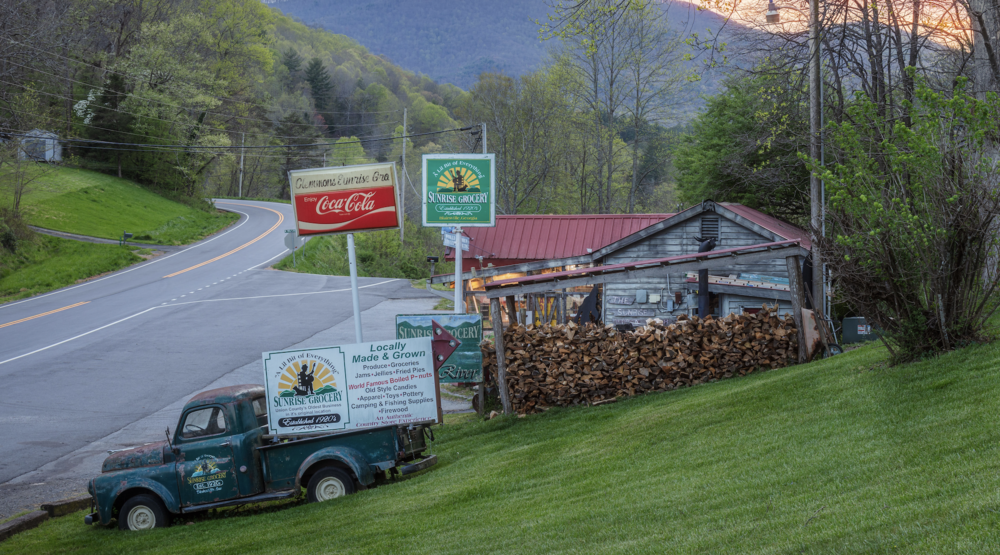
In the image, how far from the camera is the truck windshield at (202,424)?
1098 centimetres

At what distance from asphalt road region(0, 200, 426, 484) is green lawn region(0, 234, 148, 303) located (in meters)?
1.22

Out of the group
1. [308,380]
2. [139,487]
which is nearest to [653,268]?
[308,380]

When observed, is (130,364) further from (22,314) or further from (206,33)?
(206,33)

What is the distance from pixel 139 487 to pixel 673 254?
17.1m

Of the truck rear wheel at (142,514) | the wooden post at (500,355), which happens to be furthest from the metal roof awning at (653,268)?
the truck rear wheel at (142,514)

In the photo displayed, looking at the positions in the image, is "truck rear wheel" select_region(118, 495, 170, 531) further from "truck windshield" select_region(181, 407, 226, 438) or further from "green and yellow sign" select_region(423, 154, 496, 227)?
"green and yellow sign" select_region(423, 154, 496, 227)

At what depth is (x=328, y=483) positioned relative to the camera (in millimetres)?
Result: 10898

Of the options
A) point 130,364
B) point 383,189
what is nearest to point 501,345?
point 383,189

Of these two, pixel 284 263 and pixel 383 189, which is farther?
pixel 284 263

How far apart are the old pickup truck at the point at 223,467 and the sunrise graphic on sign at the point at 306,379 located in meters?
0.74

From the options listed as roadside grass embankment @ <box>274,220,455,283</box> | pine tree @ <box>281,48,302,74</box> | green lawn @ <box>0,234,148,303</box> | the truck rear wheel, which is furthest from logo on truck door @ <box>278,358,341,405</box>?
pine tree @ <box>281,48,302,74</box>

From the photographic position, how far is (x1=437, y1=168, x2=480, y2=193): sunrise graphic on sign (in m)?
19.2

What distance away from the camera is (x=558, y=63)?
5391 cm

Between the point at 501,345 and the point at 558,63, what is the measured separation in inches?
1681
